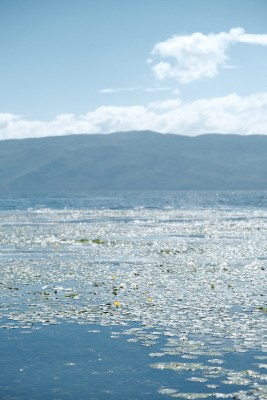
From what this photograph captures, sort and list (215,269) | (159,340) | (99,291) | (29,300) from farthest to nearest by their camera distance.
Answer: (215,269) → (99,291) → (29,300) → (159,340)

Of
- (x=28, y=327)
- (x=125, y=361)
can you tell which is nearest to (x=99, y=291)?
(x=28, y=327)

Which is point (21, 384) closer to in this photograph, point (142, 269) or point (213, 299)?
point (213, 299)

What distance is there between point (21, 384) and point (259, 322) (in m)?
9.86

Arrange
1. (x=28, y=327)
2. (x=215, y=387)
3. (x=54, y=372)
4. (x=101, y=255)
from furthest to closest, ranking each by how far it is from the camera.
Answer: (x=101, y=255) → (x=28, y=327) → (x=54, y=372) → (x=215, y=387)

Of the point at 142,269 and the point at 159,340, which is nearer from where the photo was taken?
the point at 159,340

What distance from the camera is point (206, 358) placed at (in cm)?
1831

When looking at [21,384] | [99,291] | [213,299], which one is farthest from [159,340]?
[99,291]

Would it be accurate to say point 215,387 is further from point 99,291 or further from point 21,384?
point 99,291

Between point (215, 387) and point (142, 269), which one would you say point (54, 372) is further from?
point (142, 269)

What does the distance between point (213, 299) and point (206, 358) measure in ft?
30.2

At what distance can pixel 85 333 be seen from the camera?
21719mm

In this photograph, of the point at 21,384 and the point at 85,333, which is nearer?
the point at 21,384

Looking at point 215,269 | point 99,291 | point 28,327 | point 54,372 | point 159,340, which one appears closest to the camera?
point 54,372

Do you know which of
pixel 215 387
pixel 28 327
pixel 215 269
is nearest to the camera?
pixel 215 387
